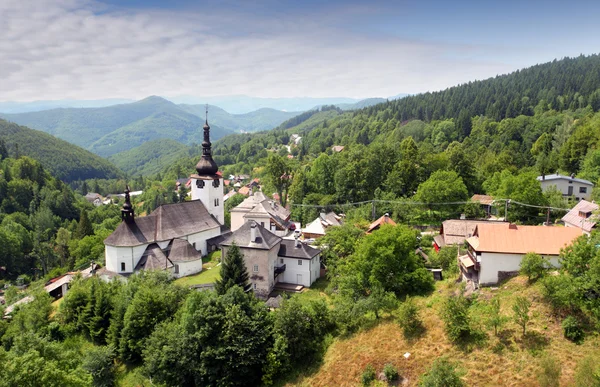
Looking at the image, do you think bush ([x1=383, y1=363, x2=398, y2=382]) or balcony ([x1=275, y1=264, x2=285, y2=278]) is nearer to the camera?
bush ([x1=383, y1=363, x2=398, y2=382])

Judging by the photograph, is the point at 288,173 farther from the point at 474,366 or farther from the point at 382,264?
the point at 474,366

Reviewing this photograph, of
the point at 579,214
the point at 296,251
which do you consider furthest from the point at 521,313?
the point at 579,214

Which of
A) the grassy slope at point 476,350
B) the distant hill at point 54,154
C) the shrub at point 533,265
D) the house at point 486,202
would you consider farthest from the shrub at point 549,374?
the distant hill at point 54,154

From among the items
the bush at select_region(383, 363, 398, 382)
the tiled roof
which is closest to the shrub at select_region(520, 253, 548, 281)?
the tiled roof

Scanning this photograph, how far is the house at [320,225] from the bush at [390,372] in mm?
27361

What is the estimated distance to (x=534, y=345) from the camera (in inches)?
795

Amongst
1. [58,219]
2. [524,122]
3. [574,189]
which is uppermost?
[524,122]

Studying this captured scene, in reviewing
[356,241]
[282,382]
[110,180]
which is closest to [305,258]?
[356,241]

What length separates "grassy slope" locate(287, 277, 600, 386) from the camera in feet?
62.7

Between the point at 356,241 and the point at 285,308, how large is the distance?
13213 mm

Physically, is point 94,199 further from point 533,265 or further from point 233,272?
point 533,265

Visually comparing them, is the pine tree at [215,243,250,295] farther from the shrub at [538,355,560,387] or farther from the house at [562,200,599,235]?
the house at [562,200,599,235]

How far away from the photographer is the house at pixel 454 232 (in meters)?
40.2

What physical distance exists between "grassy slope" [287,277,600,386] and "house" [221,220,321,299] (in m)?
10.9
